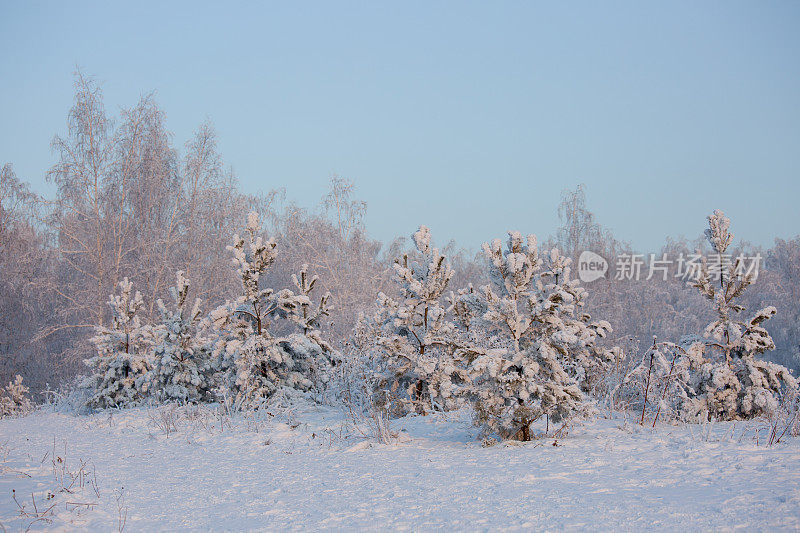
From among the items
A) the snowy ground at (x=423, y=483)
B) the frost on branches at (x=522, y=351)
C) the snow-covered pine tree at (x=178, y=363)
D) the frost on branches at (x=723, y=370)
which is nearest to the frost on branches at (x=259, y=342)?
the snow-covered pine tree at (x=178, y=363)

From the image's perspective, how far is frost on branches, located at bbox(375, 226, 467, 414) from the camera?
8.67 metres

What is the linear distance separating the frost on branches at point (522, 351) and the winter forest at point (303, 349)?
26 mm

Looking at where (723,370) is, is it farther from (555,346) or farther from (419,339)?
(419,339)

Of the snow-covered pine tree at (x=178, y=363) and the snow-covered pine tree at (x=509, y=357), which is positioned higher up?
the snow-covered pine tree at (x=509, y=357)

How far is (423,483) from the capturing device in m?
4.95

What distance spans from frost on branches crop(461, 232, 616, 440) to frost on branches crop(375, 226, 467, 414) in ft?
6.08

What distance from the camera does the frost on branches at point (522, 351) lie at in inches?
248

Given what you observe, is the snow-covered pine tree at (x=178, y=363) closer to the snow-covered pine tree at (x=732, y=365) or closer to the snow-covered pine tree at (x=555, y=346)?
the snow-covered pine tree at (x=555, y=346)

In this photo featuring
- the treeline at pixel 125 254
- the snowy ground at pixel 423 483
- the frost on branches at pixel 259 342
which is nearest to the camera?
the snowy ground at pixel 423 483

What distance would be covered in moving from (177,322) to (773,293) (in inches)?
1098

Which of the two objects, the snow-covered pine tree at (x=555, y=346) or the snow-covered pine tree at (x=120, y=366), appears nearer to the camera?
the snow-covered pine tree at (x=555, y=346)

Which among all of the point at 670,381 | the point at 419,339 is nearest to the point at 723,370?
the point at 670,381

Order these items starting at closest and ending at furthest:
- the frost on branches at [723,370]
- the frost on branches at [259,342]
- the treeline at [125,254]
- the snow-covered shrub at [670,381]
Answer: the snow-covered shrub at [670,381]
the frost on branches at [723,370]
the frost on branches at [259,342]
the treeline at [125,254]

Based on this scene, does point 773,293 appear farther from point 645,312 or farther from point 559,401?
point 559,401
